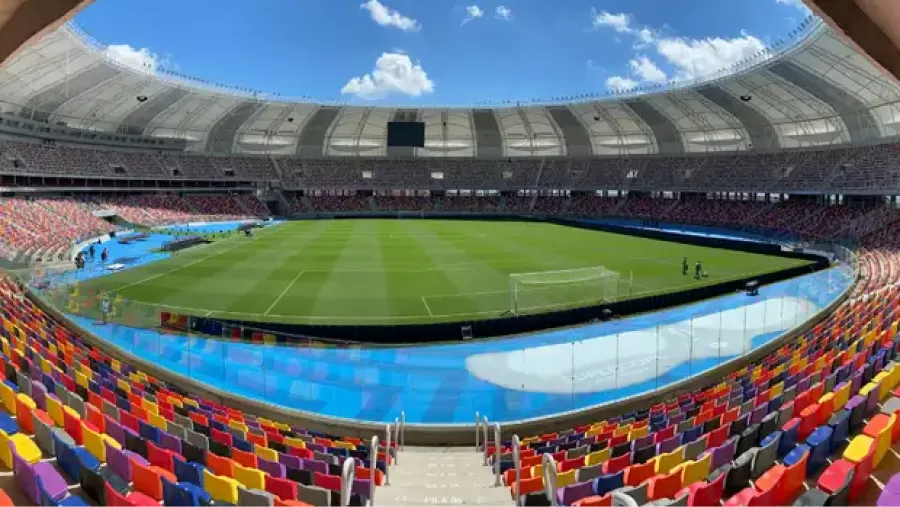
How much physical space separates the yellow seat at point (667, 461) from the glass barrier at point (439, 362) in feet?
18.1

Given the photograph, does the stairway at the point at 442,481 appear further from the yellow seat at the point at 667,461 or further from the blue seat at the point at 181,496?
the blue seat at the point at 181,496

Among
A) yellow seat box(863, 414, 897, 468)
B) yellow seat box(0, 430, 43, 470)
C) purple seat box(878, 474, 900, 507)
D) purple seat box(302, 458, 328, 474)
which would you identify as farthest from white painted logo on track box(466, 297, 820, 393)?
yellow seat box(0, 430, 43, 470)

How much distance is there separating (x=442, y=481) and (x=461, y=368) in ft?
25.2

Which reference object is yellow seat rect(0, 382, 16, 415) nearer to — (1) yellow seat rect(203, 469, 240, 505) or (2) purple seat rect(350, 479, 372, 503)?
(1) yellow seat rect(203, 469, 240, 505)

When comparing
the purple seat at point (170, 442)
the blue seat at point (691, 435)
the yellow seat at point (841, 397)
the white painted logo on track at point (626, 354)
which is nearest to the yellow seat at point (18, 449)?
the purple seat at point (170, 442)

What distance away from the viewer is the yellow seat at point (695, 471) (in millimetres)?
6324

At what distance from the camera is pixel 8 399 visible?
8.39m

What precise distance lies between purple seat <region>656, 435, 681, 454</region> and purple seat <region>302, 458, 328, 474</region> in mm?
4759

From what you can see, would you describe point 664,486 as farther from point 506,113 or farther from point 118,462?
point 506,113

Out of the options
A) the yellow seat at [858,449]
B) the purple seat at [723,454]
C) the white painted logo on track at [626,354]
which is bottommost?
the white painted logo on track at [626,354]

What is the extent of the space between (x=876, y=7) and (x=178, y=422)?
414 inches

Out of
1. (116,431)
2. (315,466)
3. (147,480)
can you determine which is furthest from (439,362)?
(147,480)

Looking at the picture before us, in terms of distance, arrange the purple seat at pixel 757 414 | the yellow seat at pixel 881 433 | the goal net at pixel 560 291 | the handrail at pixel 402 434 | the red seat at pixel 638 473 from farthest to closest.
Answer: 1. the goal net at pixel 560 291
2. the handrail at pixel 402 434
3. the purple seat at pixel 757 414
4. the red seat at pixel 638 473
5. the yellow seat at pixel 881 433

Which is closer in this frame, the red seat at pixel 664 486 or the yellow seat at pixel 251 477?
the red seat at pixel 664 486
